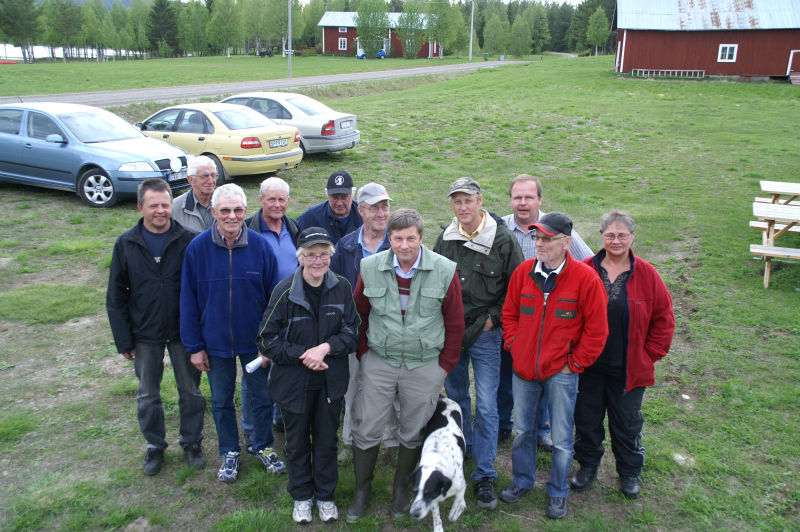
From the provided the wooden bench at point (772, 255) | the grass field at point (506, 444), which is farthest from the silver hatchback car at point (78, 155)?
the wooden bench at point (772, 255)

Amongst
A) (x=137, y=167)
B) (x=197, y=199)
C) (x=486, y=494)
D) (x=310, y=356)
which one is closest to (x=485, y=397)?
(x=486, y=494)

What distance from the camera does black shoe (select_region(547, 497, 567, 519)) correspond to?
139 inches

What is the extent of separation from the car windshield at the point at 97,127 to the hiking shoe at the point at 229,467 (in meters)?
8.18

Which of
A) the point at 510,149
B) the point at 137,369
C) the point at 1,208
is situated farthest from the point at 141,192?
the point at 510,149

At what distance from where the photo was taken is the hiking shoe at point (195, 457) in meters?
3.94

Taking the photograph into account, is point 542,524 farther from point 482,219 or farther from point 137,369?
point 137,369

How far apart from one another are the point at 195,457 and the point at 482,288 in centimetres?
236

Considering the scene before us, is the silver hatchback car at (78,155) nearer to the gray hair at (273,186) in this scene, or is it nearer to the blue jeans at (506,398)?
the gray hair at (273,186)

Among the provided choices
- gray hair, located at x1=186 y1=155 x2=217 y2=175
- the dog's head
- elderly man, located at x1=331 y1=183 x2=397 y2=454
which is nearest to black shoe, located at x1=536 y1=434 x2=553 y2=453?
elderly man, located at x1=331 y1=183 x2=397 y2=454

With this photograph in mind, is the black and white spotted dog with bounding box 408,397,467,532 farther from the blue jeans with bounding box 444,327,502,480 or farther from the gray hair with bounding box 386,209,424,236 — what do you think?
the gray hair with bounding box 386,209,424,236

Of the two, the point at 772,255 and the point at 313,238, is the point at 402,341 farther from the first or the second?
the point at 772,255

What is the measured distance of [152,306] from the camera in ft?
12.3

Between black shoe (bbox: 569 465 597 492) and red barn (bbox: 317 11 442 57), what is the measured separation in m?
78.8

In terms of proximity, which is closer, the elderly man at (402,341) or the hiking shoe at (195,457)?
the elderly man at (402,341)
